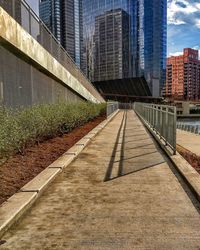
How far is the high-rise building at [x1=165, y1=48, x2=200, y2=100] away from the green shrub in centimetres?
16533

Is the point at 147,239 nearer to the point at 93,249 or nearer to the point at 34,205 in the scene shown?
the point at 93,249

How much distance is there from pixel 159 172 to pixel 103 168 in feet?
4.16

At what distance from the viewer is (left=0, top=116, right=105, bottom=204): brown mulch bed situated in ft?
19.4

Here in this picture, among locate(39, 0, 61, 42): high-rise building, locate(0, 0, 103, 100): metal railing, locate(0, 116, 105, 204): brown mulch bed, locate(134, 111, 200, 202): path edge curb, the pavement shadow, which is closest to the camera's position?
locate(0, 116, 105, 204): brown mulch bed

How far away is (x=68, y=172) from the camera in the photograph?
24.8ft

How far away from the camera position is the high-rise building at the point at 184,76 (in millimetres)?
179000

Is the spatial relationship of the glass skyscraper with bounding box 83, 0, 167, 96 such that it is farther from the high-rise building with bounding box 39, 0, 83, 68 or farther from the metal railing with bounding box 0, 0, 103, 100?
the metal railing with bounding box 0, 0, 103, 100

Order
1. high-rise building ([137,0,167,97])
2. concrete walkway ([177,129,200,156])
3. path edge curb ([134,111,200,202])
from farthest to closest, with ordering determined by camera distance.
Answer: high-rise building ([137,0,167,97]) → concrete walkway ([177,129,200,156]) → path edge curb ([134,111,200,202])

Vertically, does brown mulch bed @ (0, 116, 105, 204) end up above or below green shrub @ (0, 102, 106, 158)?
below

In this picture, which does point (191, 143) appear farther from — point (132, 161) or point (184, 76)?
point (184, 76)

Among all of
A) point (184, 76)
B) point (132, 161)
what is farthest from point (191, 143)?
point (184, 76)

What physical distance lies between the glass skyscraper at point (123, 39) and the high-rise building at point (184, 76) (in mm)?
40170

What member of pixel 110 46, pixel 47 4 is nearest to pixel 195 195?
pixel 47 4

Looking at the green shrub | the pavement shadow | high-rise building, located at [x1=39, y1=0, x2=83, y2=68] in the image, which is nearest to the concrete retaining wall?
the green shrub
